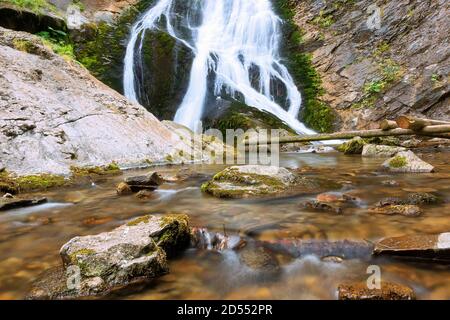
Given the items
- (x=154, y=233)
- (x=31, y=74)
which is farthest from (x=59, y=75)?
→ (x=154, y=233)

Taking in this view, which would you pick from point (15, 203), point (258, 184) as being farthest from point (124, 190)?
point (258, 184)

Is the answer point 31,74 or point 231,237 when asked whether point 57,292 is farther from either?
point 31,74

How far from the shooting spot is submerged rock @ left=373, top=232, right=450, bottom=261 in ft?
8.17

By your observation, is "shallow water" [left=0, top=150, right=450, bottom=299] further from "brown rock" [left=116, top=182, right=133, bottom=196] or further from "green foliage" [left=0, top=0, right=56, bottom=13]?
"green foliage" [left=0, top=0, right=56, bottom=13]

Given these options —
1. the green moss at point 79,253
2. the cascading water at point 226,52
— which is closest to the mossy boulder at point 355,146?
the cascading water at point 226,52

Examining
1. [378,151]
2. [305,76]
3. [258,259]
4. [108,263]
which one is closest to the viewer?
[108,263]

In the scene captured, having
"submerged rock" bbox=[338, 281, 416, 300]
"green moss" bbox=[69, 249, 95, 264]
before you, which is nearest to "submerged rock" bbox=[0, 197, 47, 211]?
"green moss" bbox=[69, 249, 95, 264]

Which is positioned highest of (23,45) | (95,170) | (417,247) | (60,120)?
(23,45)

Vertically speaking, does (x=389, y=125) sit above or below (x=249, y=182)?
above

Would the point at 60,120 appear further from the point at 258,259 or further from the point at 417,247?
the point at 417,247

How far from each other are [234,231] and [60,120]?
510cm

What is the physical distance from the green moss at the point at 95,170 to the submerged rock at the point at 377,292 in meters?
5.33

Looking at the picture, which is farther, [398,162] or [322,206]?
[398,162]

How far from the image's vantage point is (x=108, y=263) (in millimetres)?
2270
